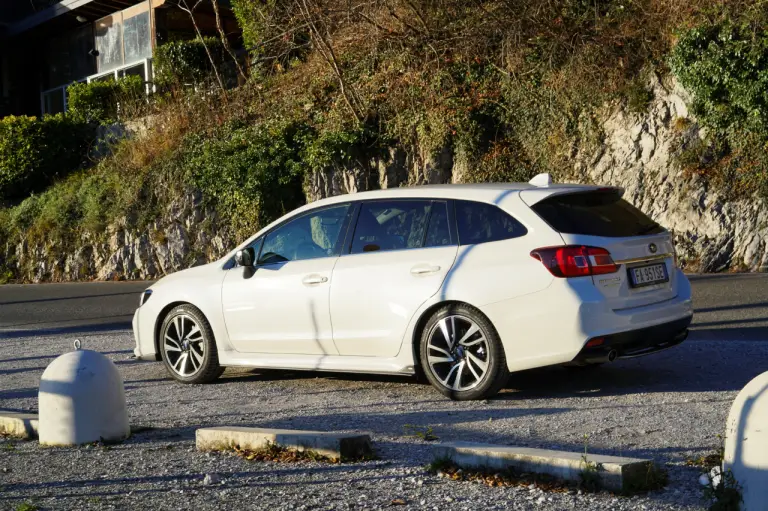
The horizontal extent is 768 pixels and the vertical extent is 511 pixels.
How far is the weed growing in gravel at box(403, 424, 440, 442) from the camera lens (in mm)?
6207

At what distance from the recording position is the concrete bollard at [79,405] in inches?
254

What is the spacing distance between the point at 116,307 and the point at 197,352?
8384 millimetres

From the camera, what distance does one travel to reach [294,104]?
72.9 ft

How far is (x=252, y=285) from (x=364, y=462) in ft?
11.0

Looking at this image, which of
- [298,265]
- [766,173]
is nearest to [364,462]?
[298,265]

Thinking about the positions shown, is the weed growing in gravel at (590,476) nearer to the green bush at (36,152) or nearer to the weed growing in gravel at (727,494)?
the weed growing in gravel at (727,494)

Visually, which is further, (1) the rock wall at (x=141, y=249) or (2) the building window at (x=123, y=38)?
(2) the building window at (x=123, y=38)

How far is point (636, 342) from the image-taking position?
7289 mm

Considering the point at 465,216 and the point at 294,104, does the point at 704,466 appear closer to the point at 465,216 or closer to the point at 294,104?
the point at 465,216

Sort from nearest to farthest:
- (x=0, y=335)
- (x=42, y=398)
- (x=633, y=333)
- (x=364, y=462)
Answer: (x=364, y=462) < (x=42, y=398) < (x=633, y=333) < (x=0, y=335)

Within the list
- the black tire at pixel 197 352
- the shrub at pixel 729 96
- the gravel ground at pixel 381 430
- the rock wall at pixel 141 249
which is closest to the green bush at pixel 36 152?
the rock wall at pixel 141 249

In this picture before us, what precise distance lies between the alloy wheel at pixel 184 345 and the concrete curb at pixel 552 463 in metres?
4.19

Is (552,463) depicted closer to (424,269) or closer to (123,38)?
(424,269)

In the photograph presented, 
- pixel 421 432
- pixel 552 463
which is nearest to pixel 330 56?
pixel 421 432
